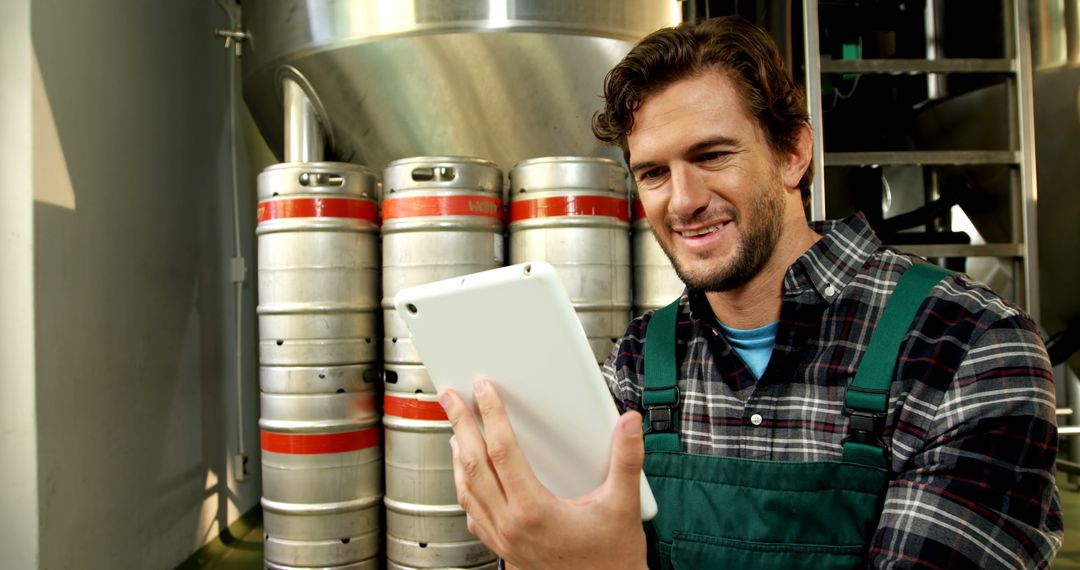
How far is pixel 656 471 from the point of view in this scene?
993 millimetres

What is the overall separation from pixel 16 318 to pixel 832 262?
6.00 ft

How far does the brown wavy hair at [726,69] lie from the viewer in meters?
1.02

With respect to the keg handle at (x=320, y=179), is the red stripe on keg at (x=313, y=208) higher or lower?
lower

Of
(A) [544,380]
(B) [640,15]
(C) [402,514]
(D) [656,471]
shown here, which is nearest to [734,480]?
(D) [656,471]

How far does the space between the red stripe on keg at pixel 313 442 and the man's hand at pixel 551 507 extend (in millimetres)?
1513

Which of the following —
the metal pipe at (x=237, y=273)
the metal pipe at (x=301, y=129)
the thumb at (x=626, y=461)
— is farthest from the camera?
the metal pipe at (x=237, y=273)

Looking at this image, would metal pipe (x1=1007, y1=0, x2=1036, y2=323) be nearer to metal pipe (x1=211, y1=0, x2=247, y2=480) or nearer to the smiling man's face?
the smiling man's face

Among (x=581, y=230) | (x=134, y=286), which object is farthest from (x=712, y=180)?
(x=134, y=286)

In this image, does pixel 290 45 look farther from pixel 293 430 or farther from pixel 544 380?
pixel 544 380

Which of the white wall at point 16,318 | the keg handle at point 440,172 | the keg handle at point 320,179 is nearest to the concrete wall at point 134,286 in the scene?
the white wall at point 16,318

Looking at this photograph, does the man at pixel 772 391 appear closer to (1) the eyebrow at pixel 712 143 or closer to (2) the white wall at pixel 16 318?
(1) the eyebrow at pixel 712 143

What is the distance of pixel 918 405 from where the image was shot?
2.69ft

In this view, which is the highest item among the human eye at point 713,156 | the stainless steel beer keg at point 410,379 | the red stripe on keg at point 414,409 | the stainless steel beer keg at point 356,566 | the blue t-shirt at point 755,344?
the human eye at point 713,156

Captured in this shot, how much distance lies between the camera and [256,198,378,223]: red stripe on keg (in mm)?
2090
